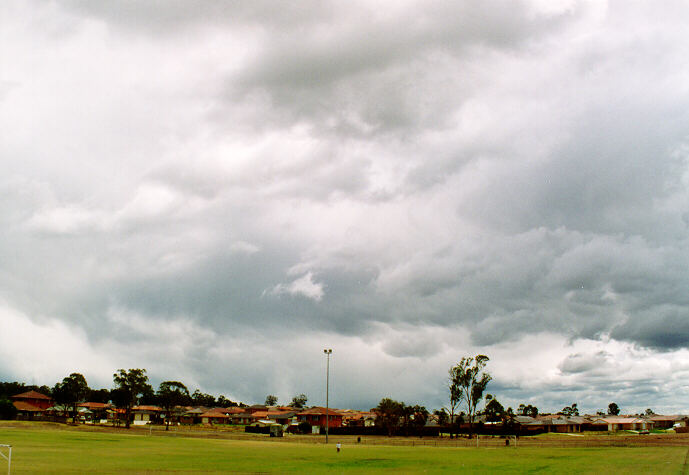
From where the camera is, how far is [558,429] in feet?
559

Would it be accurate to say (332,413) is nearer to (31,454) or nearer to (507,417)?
(507,417)

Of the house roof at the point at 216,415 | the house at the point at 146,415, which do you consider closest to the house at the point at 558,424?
the house roof at the point at 216,415

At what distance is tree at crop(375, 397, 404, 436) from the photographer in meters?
126

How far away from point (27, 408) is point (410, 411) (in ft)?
359

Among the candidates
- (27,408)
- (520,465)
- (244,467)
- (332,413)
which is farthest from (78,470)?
(27,408)

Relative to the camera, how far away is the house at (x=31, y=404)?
163750 mm

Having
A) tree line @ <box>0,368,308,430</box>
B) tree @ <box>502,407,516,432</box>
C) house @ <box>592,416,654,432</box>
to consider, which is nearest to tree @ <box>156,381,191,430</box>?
tree line @ <box>0,368,308,430</box>

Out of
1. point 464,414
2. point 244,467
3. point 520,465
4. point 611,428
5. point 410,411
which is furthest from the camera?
point 611,428

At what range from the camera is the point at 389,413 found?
12625 centimetres

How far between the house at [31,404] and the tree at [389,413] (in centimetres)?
9743

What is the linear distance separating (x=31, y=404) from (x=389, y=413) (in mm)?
109982

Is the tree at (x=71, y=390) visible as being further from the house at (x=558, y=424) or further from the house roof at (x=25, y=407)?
the house at (x=558, y=424)

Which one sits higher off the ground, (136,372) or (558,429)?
(136,372)

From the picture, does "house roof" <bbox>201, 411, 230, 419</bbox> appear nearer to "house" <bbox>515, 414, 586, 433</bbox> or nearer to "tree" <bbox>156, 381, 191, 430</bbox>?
"tree" <bbox>156, 381, 191, 430</bbox>
